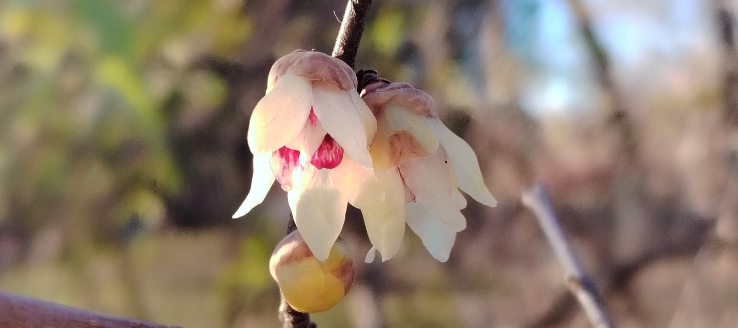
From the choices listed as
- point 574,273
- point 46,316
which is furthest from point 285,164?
point 574,273

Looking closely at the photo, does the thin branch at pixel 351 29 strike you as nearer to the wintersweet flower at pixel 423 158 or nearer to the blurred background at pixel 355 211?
the wintersweet flower at pixel 423 158

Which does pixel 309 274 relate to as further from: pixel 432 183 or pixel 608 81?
pixel 608 81

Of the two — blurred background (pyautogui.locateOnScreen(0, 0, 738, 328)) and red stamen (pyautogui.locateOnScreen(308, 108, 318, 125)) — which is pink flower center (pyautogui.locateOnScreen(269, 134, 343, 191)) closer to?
red stamen (pyautogui.locateOnScreen(308, 108, 318, 125))

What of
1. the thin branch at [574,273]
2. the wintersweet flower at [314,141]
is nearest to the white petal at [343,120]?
the wintersweet flower at [314,141]

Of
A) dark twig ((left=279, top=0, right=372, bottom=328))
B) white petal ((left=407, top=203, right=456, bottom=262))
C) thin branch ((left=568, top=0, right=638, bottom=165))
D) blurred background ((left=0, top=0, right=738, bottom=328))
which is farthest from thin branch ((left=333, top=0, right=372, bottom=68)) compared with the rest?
thin branch ((left=568, top=0, right=638, bottom=165))

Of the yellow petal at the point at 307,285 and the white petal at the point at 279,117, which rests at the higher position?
the white petal at the point at 279,117

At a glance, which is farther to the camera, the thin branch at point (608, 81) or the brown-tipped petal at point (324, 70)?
the thin branch at point (608, 81)

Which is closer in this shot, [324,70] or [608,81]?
[324,70]
